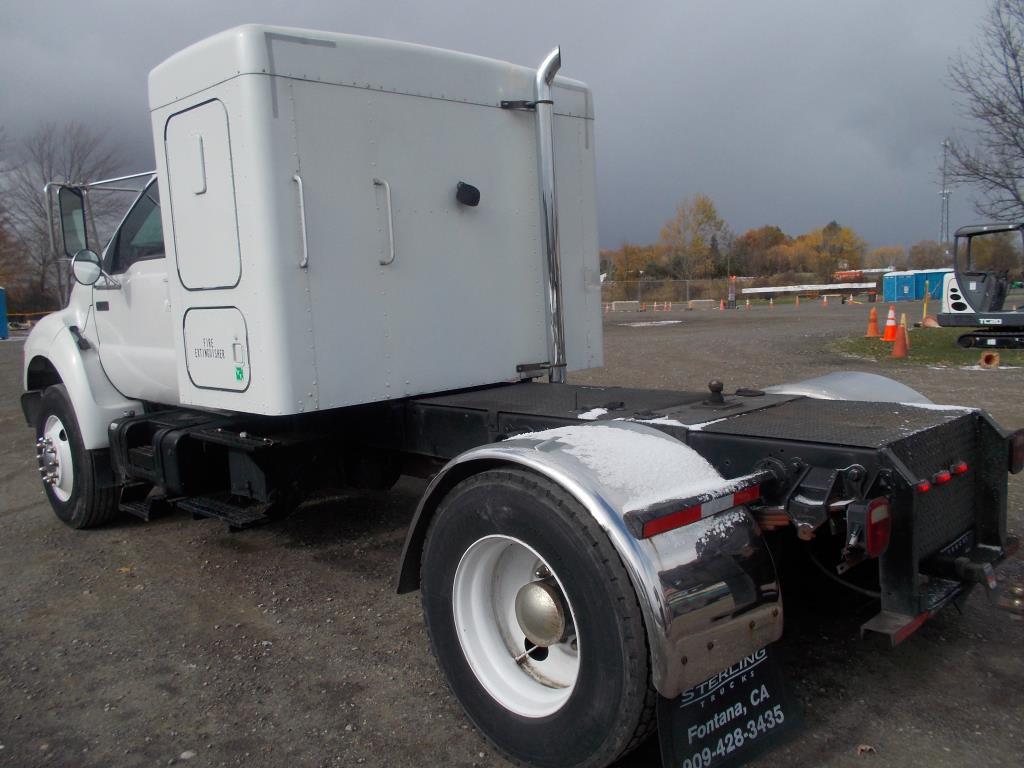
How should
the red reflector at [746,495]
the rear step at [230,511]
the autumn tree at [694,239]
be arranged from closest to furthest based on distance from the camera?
the red reflector at [746,495] < the rear step at [230,511] < the autumn tree at [694,239]

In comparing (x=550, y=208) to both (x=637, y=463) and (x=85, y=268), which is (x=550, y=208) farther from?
(x=85, y=268)

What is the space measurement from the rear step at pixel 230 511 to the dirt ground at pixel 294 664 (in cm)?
44

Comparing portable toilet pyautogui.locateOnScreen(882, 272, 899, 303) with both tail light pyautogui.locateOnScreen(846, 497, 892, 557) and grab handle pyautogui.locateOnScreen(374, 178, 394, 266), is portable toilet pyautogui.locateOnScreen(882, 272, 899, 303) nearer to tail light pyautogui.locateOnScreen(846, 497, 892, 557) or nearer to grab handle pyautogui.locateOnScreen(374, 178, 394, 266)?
grab handle pyautogui.locateOnScreen(374, 178, 394, 266)

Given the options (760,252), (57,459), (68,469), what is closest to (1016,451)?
(68,469)

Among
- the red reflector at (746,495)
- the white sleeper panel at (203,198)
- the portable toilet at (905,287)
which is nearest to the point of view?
the red reflector at (746,495)

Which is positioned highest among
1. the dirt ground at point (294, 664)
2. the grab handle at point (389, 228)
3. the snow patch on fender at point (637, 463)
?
the grab handle at point (389, 228)

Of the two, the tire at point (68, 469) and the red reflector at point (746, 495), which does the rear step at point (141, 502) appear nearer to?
the tire at point (68, 469)

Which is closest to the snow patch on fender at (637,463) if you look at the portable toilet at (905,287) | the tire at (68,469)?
the tire at (68,469)

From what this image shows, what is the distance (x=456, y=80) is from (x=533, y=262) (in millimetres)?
1043

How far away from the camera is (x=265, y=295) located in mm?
3688

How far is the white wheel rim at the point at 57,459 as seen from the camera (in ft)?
19.2

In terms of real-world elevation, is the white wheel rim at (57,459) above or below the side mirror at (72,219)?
below

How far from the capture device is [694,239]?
6800 centimetres

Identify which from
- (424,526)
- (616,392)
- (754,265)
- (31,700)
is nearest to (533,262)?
(616,392)
